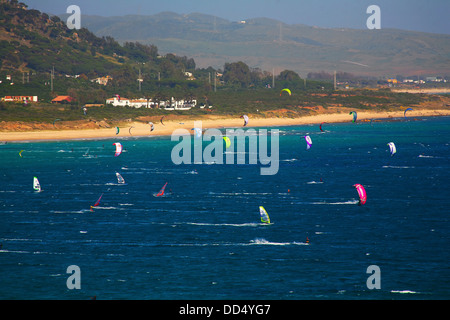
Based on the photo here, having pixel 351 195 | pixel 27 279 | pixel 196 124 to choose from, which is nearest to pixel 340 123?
pixel 196 124

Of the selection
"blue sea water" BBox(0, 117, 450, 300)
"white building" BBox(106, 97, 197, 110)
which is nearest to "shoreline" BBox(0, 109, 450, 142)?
"white building" BBox(106, 97, 197, 110)

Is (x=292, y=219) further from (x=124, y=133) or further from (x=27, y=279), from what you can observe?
(x=124, y=133)

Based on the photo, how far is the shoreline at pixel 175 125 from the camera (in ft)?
330

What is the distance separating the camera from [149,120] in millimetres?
122812

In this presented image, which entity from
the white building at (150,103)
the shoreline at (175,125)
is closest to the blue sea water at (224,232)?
the shoreline at (175,125)

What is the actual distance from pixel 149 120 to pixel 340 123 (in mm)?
48049

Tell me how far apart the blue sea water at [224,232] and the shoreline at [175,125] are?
33033 millimetres

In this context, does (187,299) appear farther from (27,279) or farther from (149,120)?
→ (149,120)

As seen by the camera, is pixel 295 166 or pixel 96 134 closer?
pixel 295 166

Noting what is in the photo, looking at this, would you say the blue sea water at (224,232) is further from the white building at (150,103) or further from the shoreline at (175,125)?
the white building at (150,103)

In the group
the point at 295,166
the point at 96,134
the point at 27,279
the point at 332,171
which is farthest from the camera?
the point at 96,134

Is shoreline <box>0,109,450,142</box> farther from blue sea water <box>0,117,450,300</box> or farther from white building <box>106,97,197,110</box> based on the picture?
blue sea water <box>0,117,450,300</box>

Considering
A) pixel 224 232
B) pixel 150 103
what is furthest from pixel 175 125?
pixel 224 232
